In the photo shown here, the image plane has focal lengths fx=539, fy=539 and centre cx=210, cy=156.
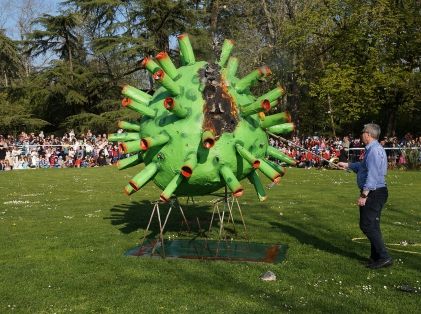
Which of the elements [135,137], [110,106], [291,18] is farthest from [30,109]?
[135,137]

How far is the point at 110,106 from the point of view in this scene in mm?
47750

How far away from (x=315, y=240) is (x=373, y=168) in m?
3.02

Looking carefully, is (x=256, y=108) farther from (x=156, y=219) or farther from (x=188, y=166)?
(x=156, y=219)

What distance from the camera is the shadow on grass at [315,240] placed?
A: 10.1 m

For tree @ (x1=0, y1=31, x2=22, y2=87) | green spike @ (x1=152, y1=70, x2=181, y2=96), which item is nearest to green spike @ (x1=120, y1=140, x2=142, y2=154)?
green spike @ (x1=152, y1=70, x2=181, y2=96)

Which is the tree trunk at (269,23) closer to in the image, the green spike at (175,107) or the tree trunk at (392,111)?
the tree trunk at (392,111)

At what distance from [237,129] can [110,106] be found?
39.7 metres

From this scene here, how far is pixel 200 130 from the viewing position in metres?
9.16

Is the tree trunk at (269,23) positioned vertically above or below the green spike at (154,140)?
above

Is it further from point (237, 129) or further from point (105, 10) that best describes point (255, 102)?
point (105, 10)

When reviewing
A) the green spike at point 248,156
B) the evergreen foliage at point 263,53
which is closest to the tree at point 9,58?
the evergreen foliage at point 263,53

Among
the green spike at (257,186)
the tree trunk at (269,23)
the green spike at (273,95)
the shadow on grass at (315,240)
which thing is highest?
the tree trunk at (269,23)

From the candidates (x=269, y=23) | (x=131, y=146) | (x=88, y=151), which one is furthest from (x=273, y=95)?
(x=269, y=23)

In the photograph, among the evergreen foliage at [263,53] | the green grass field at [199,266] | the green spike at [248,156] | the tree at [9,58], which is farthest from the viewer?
the tree at [9,58]
